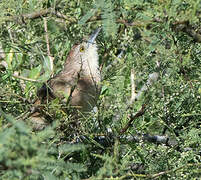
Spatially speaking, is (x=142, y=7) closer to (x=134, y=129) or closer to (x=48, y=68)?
(x=134, y=129)

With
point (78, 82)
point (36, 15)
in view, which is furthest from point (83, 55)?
point (36, 15)

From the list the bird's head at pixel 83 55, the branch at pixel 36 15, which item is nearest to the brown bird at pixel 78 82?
the bird's head at pixel 83 55

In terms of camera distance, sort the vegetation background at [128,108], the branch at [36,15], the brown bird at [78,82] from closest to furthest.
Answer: the vegetation background at [128,108], the branch at [36,15], the brown bird at [78,82]

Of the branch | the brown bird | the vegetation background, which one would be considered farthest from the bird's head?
the branch

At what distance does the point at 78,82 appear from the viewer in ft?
14.4

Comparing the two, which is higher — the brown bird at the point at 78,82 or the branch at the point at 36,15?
the branch at the point at 36,15

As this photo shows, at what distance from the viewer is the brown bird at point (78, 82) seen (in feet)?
12.3

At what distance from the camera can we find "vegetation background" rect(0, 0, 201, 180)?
6.39 ft

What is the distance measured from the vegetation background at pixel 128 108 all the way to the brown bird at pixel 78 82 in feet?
0.81

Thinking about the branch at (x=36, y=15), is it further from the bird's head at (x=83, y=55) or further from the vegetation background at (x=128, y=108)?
the bird's head at (x=83, y=55)

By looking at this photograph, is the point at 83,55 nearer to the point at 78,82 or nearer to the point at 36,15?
the point at 78,82

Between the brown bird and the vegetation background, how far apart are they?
0.25 m

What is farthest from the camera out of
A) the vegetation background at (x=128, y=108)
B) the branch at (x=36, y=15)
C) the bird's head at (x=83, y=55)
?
the bird's head at (x=83, y=55)

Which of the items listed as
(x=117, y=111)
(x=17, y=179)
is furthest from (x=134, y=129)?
(x=17, y=179)
